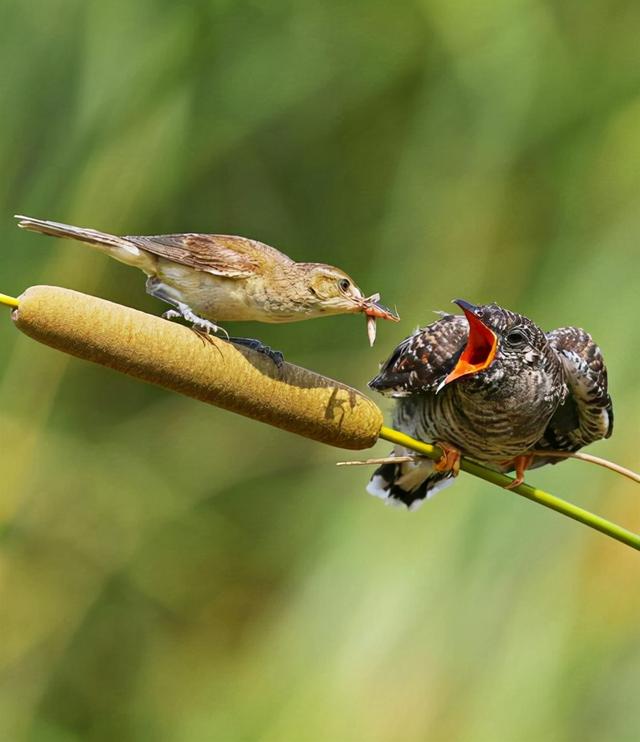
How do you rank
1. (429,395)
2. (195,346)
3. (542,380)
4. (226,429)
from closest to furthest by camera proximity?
(195,346)
(542,380)
(429,395)
(226,429)

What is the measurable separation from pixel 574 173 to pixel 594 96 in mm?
236

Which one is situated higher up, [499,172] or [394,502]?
[499,172]

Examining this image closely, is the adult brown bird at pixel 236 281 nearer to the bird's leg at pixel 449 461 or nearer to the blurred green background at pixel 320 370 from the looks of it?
the bird's leg at pixel 449 461

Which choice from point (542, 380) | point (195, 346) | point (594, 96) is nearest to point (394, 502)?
point (542, 380)

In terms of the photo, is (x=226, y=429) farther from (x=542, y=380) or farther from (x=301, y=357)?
(x=542, y=380)

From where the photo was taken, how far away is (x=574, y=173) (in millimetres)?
3197

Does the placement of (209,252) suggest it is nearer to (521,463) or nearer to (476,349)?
(476,349)

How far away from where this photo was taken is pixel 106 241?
1.99 meters

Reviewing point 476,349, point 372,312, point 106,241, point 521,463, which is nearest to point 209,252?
point 106,241

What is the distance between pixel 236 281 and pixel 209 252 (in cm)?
7

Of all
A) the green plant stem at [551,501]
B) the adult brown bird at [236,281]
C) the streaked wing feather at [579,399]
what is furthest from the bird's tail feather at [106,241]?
the streaked wing feather at [579,399]

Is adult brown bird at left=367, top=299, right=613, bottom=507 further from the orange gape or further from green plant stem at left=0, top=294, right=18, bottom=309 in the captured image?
green plant stem at left=0, top=294, right=18, bottom=309

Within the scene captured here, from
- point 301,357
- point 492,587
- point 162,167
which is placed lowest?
point 492,587

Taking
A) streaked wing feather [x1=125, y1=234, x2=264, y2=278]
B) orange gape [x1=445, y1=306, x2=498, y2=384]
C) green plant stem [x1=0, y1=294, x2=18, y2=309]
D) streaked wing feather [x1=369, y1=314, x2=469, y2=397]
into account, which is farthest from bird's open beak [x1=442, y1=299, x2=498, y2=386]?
Answer: green plant stem [x1=0, y1=294, x2=18, y2=309]
